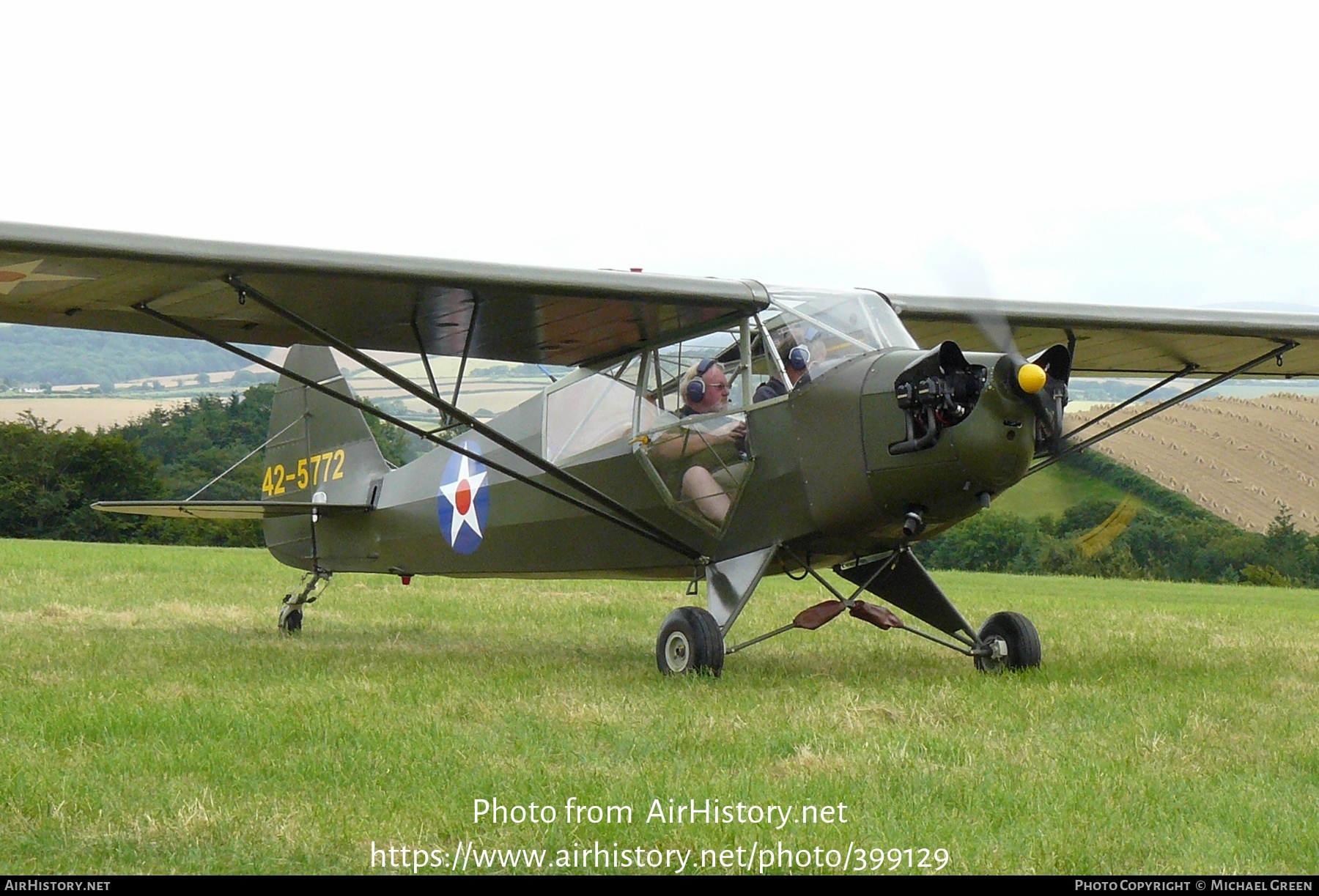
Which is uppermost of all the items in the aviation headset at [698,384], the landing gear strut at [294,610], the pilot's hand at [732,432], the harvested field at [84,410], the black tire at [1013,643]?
the aviation headset at [698,384]

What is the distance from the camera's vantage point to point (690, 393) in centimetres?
864

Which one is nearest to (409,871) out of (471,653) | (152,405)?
(471,653)

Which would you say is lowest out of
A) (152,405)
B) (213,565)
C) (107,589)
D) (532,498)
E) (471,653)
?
(152,405)

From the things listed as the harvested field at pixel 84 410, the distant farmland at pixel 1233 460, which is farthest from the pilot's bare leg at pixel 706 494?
the harvested field at pixel 84 410

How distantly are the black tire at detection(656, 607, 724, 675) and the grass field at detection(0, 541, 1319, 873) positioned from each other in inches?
6.6

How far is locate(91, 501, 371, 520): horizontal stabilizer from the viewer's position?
10.9 metres

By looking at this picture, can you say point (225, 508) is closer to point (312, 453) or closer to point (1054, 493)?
point (312, 453)

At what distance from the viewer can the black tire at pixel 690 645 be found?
784cm

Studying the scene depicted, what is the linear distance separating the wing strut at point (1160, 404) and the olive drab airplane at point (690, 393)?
0.05m

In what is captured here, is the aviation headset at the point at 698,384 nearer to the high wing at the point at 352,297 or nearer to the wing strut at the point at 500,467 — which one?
the high wing at the point at 352,297

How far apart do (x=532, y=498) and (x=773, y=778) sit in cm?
543

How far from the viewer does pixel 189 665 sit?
8.44 meters

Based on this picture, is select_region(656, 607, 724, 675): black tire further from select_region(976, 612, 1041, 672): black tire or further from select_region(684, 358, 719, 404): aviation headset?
select_region(976, 612, 1041, 672): black tire

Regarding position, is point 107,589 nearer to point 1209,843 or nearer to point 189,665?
point 189,665
